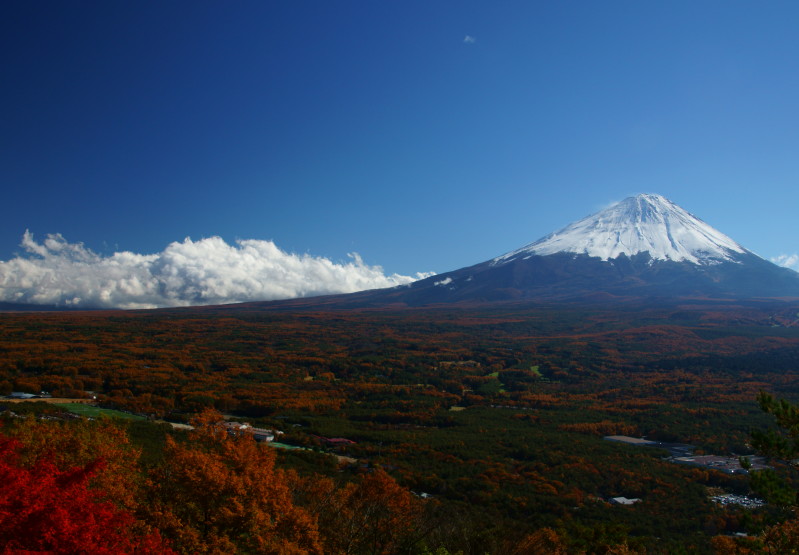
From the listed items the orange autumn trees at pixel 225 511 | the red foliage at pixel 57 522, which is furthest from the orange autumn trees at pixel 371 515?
the red foliage at pixel 57 522

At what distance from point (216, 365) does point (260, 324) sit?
1940 inches

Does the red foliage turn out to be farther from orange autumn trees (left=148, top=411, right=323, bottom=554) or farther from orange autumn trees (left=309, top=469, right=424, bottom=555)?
orange autumn trees (left=309, top=469, right=424, bottom=555)

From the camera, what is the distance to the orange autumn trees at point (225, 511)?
13.8 m

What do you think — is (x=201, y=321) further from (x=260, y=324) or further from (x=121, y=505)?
(x=121, y=505)

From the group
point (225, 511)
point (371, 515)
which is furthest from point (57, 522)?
point (371, 515)

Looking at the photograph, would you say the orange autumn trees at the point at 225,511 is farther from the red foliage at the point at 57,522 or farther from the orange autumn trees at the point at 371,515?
the orange autumn trees at the point at 371,515

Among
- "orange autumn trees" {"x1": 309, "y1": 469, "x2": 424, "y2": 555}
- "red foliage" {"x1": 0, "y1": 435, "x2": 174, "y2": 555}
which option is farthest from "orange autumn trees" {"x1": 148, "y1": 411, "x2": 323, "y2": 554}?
"orange autumn trees" {"x1": 309, "y1": 469, "x2": 424, "y2": 555}

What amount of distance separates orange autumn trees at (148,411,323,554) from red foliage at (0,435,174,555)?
1513 mm

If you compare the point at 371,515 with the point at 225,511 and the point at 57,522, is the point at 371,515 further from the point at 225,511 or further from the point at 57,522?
the point at 57,522

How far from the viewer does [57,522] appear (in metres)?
11.2

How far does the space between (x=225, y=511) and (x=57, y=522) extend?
4.16m

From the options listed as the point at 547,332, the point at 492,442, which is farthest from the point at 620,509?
the point at 547,332

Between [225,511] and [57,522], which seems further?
[225,511]

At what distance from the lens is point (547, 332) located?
11862 cm
